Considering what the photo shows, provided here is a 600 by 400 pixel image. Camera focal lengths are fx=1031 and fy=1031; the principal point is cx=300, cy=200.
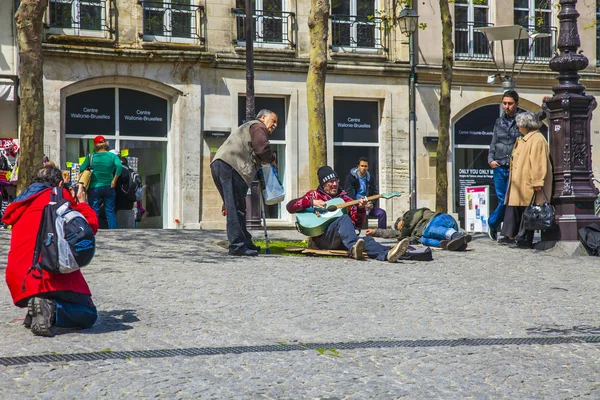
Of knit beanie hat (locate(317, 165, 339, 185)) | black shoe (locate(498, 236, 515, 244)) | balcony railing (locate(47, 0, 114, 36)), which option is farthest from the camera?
balcony railing (locate(47, 0, 114, 36))

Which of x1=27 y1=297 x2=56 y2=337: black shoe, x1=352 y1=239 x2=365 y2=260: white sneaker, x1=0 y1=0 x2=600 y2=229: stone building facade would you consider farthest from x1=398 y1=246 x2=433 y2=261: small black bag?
x1=0 y1=0 x2=600 y2=229: stone building facade

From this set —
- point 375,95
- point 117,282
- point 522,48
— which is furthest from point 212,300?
point 522,48

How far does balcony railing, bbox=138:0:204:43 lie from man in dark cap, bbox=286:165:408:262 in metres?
12.0

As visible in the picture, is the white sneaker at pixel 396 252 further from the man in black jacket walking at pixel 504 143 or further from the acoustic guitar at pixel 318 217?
the man in black jacket walking at pixel 504 143

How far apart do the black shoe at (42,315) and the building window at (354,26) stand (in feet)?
63.2

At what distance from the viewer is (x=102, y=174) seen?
17094 mm

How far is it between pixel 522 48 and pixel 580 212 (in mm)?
14401

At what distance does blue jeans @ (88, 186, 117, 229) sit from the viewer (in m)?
17.1

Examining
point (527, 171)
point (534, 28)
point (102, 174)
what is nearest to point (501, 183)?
point (527, 171)

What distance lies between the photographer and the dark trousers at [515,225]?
1482cm

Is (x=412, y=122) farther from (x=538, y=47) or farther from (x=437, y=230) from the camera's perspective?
(x=437, y=230)

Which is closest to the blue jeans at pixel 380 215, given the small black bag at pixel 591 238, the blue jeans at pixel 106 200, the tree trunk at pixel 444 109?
the tree trunk at pixel 444 109

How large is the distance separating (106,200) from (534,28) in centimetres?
1516

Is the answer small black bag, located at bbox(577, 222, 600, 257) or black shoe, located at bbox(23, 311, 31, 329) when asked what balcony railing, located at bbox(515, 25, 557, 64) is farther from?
black shoe, located at bbox(23, 311, 31, 329)
